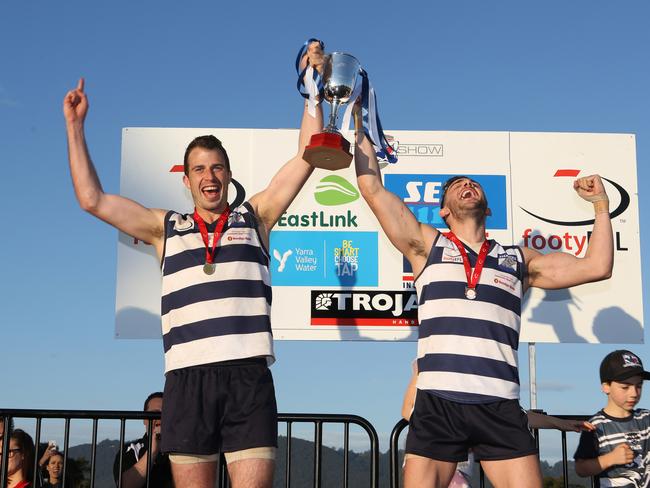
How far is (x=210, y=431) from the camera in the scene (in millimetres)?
3430

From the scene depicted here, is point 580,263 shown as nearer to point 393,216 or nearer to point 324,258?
point 393,216

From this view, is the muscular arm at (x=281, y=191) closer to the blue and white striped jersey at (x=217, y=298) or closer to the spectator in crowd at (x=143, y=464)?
the blue and white striped jersey at (x=217, y=298)

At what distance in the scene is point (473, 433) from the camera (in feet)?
12.0

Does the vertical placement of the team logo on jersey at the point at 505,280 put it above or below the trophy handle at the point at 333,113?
below

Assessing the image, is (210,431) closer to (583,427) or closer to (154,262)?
(583,427)

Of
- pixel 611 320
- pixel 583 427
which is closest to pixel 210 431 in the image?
pixel 583 427

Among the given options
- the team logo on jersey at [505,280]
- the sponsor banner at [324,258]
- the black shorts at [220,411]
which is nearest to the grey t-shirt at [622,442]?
the team logo on jersey at [505,280]

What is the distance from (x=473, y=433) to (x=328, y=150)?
1.48 meters

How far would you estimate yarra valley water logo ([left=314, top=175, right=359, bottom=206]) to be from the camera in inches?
297

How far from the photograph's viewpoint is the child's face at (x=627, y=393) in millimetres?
4902

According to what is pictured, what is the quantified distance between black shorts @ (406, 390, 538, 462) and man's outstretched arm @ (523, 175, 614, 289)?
786mm

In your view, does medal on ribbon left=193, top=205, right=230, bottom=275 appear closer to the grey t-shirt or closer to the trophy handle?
the trophy handle

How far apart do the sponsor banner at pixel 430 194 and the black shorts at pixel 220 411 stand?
4202mm

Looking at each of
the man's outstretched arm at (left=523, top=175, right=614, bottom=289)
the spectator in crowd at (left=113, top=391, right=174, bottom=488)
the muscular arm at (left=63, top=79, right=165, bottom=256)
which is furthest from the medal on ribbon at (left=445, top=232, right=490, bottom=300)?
the spectator in crowd at (left=113, top=391, right=174, bottom=488)
